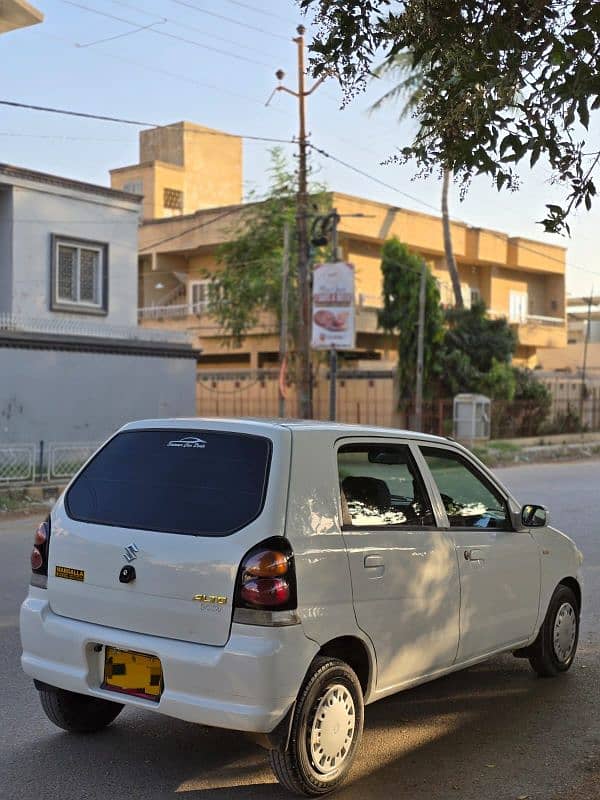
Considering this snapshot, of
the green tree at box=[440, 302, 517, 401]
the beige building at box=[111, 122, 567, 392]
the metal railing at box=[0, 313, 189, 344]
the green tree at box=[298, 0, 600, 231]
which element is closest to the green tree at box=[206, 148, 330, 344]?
the beige building at box=[111, 122, 567, 392]

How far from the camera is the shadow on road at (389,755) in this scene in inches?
173

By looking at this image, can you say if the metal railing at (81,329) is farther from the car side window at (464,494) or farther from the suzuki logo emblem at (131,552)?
the suzuki logo emblem at (131,552)

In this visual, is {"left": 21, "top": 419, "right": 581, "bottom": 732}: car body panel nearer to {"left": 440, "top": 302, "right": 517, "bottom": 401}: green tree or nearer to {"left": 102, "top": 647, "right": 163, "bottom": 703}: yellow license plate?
{"left": 102, "top": 647, "right": 163, "bottom": 703}: yellow license plate

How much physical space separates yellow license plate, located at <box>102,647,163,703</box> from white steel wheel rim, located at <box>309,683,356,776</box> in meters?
0.71

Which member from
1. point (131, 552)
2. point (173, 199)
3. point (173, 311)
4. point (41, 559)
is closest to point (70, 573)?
point (41, 559)

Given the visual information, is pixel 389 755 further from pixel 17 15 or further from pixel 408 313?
pixel 408 313

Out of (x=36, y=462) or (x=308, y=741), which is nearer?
(x=308, y=741)

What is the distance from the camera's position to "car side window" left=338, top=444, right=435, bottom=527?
4688mm

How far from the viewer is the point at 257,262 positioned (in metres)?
40.6

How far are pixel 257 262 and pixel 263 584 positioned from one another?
122 feet

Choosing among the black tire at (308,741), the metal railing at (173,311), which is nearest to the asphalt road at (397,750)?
the black tire at (308,741)

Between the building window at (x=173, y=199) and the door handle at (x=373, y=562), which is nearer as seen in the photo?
the door handle at (x=373, y=562)

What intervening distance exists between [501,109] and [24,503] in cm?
1211

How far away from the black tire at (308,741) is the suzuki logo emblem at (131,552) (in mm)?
923
